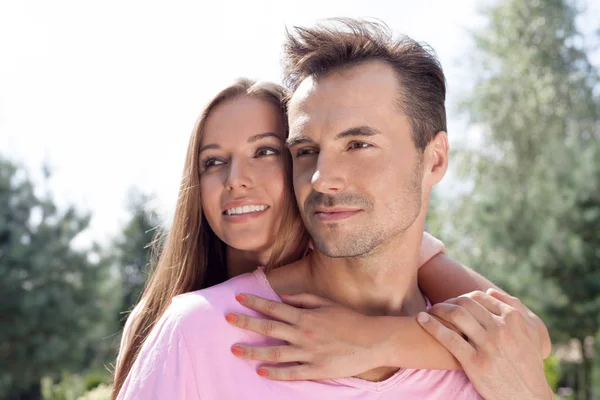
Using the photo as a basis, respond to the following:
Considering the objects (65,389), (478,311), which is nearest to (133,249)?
(65,389)

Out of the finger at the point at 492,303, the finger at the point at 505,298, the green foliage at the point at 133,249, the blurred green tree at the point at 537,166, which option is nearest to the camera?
the finger at the point at 492,303

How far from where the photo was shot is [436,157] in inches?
99.4

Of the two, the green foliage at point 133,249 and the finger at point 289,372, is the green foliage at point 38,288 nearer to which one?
the green foliage at point 133,249

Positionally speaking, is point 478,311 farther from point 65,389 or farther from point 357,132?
point 65,389

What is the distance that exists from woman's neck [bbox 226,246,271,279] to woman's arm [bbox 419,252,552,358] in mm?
652

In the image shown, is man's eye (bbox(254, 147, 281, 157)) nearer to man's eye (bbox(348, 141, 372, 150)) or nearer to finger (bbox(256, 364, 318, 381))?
man's eye (bbox(348, 141, 372, 150))

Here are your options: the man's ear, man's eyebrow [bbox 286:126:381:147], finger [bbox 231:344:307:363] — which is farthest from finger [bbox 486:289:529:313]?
finger [bbox 231:344:307:363]

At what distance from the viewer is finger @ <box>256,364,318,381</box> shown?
79.8 inches

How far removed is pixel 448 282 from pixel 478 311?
0.47 meters

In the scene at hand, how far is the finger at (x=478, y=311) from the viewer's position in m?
2.33

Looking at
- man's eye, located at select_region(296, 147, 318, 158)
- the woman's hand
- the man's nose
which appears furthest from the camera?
the man's nose

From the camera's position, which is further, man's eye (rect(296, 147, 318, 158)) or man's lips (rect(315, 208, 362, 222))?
man's eye (rect(296, 147, 318, 158))

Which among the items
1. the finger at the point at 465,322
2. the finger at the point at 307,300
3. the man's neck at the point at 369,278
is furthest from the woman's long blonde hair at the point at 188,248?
the finger at the point at 465,322

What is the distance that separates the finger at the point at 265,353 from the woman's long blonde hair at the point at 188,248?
29.3 inches
